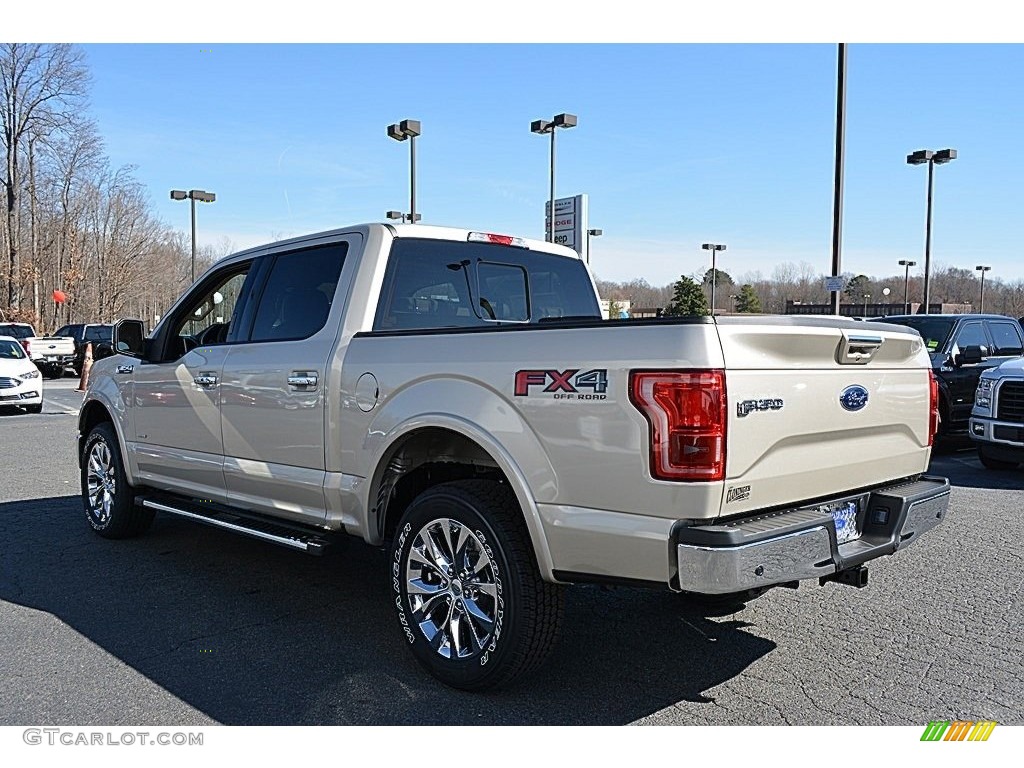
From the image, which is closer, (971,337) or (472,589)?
(472,589)

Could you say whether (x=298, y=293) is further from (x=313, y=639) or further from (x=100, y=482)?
(x=100, y=482)

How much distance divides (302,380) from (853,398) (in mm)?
2652

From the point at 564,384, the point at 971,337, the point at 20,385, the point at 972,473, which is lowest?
the point at 972,473

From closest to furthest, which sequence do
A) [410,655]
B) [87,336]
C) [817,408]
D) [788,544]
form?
1. [788,544]
2. [817,408]
3. [410,655]
4. [87,336]

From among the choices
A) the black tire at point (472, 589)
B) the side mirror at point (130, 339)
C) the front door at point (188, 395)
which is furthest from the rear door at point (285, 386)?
the side mirror at point (130, 339)

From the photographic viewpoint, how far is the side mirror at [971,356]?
1152 centimetres

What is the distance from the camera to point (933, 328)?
11805mm

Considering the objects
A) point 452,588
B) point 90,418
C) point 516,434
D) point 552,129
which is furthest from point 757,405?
point 552,129

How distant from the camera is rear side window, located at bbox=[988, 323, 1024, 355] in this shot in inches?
481

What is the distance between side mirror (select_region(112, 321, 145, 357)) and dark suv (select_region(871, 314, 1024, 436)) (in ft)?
30.0

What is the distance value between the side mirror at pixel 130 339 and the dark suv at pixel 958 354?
915 centimetres

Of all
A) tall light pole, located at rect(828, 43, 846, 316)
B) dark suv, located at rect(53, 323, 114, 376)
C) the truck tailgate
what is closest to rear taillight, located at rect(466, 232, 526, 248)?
the truck tailgate

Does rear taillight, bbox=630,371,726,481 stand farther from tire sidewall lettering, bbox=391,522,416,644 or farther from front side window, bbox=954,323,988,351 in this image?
front side window, bbox=954,323,988,351

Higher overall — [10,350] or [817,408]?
[817,408]
